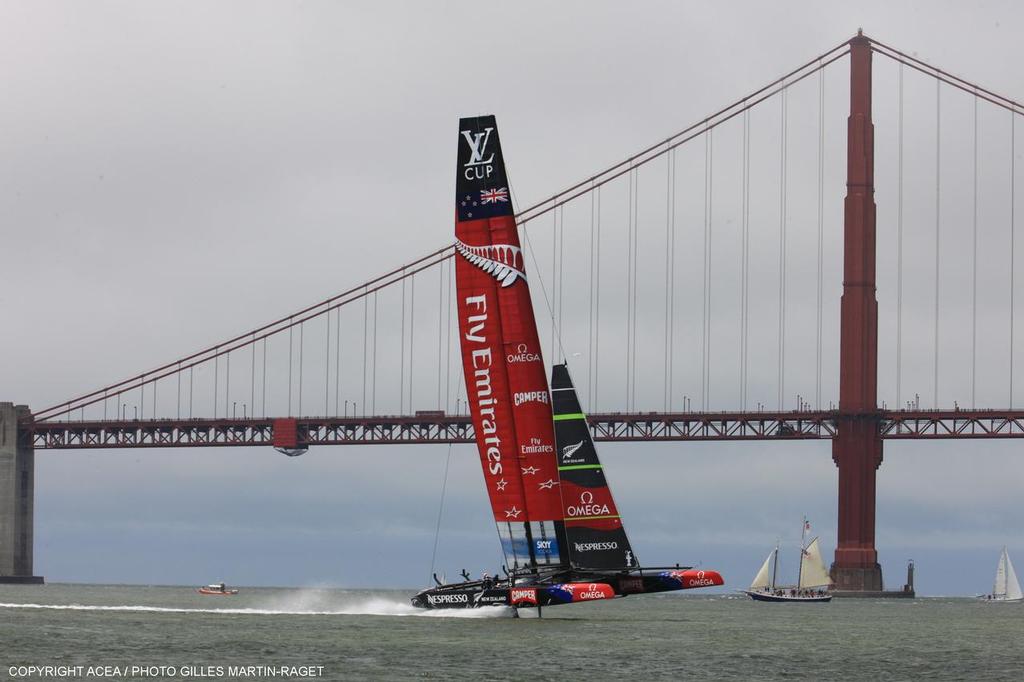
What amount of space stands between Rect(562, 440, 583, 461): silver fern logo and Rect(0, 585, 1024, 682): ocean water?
358 cm

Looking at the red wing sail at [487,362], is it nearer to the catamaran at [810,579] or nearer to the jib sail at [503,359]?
the jib sail at [503,359]

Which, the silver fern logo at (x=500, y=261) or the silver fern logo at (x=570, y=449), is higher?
the silver fern logo at (x=500, y=261)

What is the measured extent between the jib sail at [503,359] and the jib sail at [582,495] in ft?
5.74

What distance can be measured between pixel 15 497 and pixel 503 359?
205 feet

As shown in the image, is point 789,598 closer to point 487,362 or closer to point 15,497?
point 15,497

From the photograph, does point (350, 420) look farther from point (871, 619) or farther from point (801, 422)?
point (871, 619)

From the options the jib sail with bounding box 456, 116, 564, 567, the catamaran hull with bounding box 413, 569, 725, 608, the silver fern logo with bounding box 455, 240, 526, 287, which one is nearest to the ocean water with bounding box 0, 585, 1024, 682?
the catamaran hull with bounding box 413, 569, 725, 608

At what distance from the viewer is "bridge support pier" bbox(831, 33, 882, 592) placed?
3378 inches

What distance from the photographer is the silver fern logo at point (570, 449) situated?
44.6 meters

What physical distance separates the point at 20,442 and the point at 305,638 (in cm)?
6110

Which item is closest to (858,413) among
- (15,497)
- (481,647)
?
(15,497)

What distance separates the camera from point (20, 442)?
331 feet

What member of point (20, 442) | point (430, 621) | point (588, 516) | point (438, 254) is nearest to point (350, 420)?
point (438, 254)

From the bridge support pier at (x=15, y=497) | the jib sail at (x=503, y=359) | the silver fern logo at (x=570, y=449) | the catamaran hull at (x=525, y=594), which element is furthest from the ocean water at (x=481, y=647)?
the bridge support pier at (x=15, y=497)
